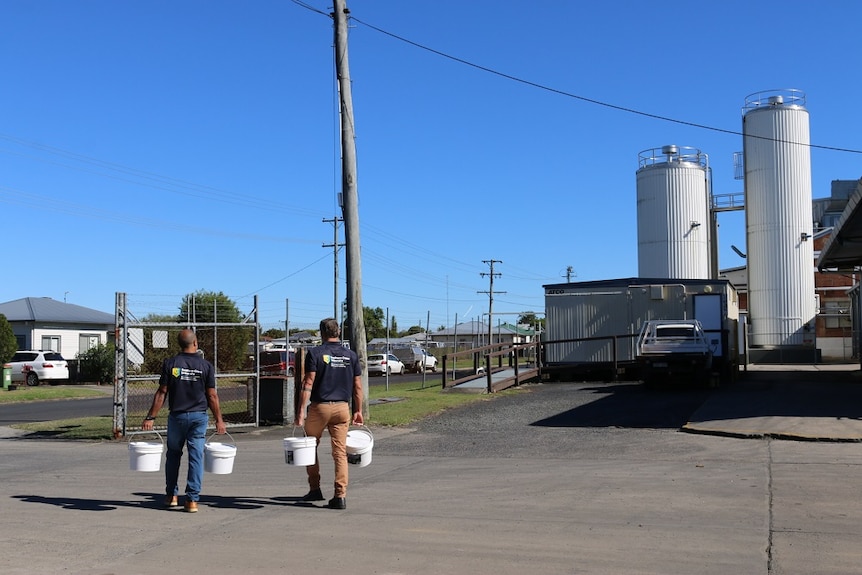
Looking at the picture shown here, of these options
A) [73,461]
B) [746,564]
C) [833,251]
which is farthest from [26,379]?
[746,564]

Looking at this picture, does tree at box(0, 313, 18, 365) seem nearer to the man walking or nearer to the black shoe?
the black shoe

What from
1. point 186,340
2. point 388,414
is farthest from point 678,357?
point 186,340

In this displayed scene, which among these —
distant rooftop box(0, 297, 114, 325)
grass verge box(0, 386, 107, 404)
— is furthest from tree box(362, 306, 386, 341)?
grass verge box(0, 386, 107, 404)

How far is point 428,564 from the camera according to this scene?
20.6 feet

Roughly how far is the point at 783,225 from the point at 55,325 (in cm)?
3766

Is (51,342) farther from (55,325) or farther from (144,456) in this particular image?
(144,456)

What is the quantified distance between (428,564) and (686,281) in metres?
23.3

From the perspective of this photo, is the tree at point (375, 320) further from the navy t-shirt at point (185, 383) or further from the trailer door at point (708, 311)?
the navy t-shirt at point (185, 383)

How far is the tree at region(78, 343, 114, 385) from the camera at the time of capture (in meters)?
40.7

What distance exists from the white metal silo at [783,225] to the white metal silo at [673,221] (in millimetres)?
2732

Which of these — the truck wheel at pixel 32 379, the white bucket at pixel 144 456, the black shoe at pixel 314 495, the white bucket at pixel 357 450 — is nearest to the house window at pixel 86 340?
the truck wheel at pixel 32 379

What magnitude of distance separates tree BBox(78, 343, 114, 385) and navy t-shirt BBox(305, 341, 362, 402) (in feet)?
114

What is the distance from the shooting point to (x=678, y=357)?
2225 cm

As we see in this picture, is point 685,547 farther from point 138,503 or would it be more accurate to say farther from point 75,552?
point 138,503
